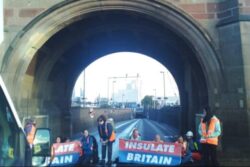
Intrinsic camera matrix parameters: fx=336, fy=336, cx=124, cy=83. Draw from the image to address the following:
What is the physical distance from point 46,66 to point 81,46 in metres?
3.06

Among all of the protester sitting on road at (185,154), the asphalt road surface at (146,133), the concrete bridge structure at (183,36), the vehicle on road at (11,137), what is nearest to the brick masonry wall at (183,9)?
the concrete bridge structure at (183,36)

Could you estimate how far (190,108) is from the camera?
1630cm

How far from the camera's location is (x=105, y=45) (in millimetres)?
19188

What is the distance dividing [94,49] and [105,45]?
26.3 inches

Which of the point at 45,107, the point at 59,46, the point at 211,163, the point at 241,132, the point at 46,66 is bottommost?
the point at 211,163

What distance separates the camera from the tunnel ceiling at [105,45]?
14.3 m

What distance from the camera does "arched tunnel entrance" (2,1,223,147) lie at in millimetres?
11555

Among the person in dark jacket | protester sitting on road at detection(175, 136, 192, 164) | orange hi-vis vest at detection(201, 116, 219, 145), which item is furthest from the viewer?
the person in dark jacket

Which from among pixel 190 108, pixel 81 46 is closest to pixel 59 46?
pixel 81 46

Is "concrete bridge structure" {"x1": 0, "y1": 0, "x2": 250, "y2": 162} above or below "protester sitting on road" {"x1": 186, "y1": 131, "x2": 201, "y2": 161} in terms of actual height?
above

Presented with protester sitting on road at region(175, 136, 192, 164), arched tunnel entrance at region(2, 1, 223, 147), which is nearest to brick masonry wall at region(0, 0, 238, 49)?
arched tunnel entrance at region(2, 1, 223, 147)

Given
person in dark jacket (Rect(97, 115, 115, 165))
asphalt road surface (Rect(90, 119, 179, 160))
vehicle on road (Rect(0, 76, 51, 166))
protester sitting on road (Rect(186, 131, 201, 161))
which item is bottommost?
asphalt road surface (Rect(90, 119, 179, 160))

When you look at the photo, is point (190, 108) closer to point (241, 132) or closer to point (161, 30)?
point (161, 30)

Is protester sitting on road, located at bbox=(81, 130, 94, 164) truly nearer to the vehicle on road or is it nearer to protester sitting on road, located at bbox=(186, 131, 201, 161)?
Answer: protester sitting on road, located at bbox=(186, 131, 201, 161)
